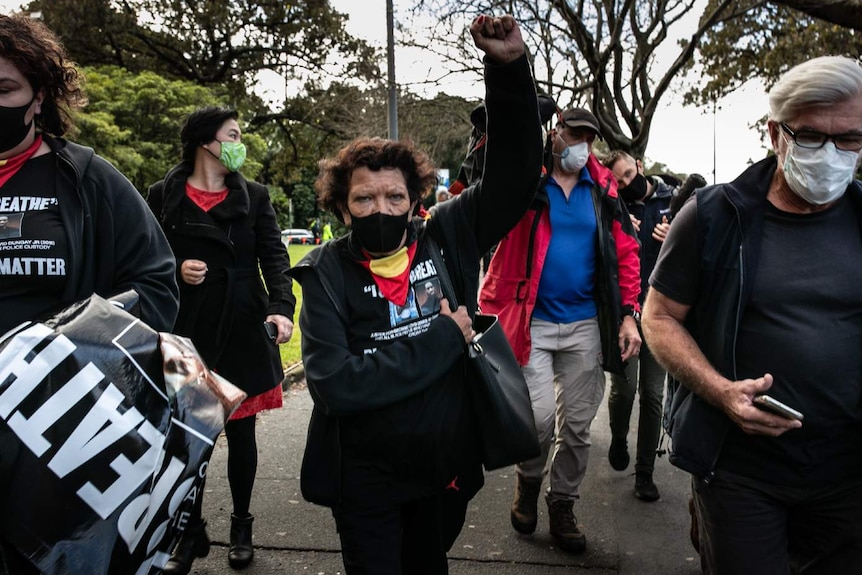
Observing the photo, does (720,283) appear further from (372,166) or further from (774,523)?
(372,166)

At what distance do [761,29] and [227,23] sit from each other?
64.6ft

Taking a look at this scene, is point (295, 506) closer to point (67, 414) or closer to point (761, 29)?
point (67, 414)

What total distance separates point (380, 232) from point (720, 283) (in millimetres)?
1060

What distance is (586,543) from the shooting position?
3980mm

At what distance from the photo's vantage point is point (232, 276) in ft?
12.3

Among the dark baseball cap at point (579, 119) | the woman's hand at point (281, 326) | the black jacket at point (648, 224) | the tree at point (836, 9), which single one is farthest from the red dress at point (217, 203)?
the tree at point (836, 9)

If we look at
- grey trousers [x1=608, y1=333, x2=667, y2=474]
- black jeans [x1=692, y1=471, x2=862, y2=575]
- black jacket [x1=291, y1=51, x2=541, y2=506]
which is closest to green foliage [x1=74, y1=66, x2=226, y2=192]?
grey trousers [x1=608, y1=333, x2=667, y2=474]

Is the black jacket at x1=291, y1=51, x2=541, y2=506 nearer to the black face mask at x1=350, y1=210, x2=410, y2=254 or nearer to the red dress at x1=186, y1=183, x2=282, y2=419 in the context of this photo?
the black face mask at x1=350, y1=210, x2=410, y2=254

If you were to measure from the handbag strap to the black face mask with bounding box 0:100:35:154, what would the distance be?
1.24 meters

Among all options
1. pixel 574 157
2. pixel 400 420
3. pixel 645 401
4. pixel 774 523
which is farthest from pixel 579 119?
pixel 774 523

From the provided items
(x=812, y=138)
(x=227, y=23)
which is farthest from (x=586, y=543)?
(x=227, y=23)

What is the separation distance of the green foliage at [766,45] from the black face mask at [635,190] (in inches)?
411

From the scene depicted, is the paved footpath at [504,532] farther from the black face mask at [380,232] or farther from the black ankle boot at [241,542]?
the black face mask at [380,232]

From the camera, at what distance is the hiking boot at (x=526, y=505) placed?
4078 mm
